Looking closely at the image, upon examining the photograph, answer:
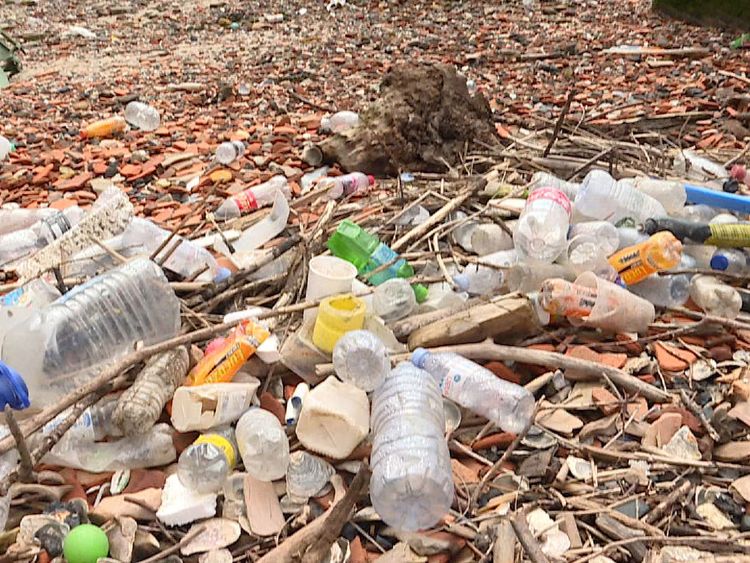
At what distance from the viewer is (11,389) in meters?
1.85

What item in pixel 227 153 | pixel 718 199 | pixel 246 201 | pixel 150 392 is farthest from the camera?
pixel 227 153

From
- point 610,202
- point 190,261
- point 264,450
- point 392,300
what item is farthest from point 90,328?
point 610,202

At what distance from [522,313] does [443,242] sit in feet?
2.24

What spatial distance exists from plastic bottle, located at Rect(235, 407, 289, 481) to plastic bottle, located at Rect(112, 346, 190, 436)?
0.25 metres

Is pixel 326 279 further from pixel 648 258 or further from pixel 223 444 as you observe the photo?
pixel 648 258

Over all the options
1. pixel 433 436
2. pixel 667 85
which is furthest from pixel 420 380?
pixel 667 85

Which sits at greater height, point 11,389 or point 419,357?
point 11,389

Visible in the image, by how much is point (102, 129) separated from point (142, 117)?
0.95ft

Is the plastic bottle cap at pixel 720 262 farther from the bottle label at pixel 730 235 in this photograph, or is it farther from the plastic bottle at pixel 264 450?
the plastic bottle at pixel 264 450

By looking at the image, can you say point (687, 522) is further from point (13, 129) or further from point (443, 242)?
point (13, 129)

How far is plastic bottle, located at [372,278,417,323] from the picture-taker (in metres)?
2.44

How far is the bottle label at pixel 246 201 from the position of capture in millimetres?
3488

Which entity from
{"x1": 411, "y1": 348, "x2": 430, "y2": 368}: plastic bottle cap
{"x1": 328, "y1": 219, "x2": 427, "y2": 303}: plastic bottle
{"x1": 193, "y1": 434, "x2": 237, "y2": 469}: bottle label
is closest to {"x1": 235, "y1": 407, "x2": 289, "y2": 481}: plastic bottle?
{"x1": 193, "y1": 434, "x2": 237, "y2": 469}: bottle label

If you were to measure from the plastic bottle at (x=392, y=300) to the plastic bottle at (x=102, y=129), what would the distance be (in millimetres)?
3212
